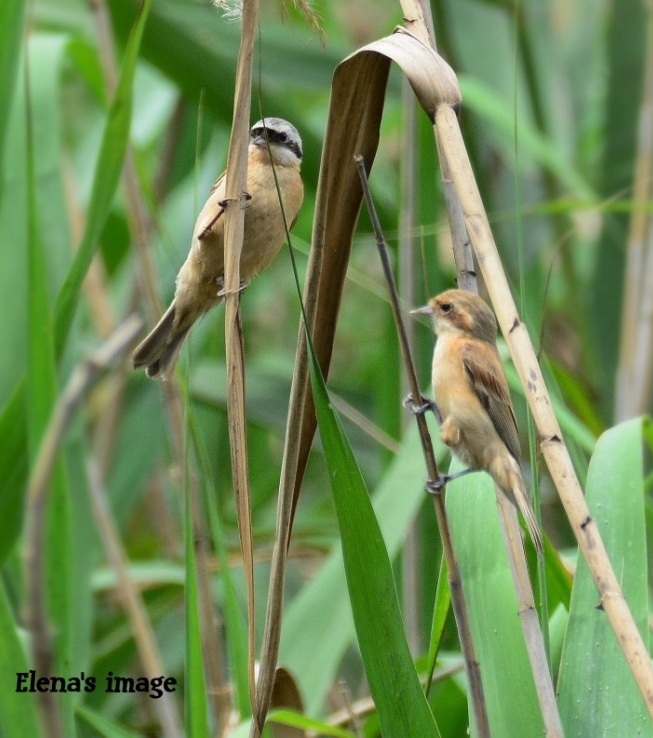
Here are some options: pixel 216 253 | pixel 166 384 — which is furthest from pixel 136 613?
pixel 216 253

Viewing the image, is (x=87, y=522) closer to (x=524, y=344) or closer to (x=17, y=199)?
(x=17, y=199)

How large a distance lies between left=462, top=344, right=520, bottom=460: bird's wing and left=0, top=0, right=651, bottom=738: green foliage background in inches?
3.7

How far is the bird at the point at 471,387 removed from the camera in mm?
1604

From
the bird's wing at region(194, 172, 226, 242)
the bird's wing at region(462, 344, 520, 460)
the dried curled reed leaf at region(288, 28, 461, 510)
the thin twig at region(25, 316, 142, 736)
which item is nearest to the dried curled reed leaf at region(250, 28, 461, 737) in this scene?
the dried curled reed leaf at region(288, 28, 461, 510)

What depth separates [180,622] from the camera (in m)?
3.03

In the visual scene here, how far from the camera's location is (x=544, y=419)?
1180 millimetres

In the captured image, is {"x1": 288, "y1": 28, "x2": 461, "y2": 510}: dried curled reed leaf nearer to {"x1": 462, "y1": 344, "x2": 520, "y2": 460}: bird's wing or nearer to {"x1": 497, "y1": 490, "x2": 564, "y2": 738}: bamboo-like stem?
{"x1": 497, "y1": 490, "x2": 564, "y2": 738}: bamboo-like stem

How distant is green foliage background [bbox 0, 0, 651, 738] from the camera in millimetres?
1786

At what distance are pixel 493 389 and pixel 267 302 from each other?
111 inches

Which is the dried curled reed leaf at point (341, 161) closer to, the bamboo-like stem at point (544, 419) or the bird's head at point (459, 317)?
the bamboo-like stem at point (544, 419)

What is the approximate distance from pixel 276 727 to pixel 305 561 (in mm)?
1870

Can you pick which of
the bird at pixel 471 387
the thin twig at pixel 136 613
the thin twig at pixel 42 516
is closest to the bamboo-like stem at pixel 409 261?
the bird at pixel 471 387

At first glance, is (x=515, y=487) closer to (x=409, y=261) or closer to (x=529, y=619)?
(x=529, y=619)

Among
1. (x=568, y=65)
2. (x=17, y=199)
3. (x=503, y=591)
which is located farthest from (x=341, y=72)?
(x=568, y=65)
